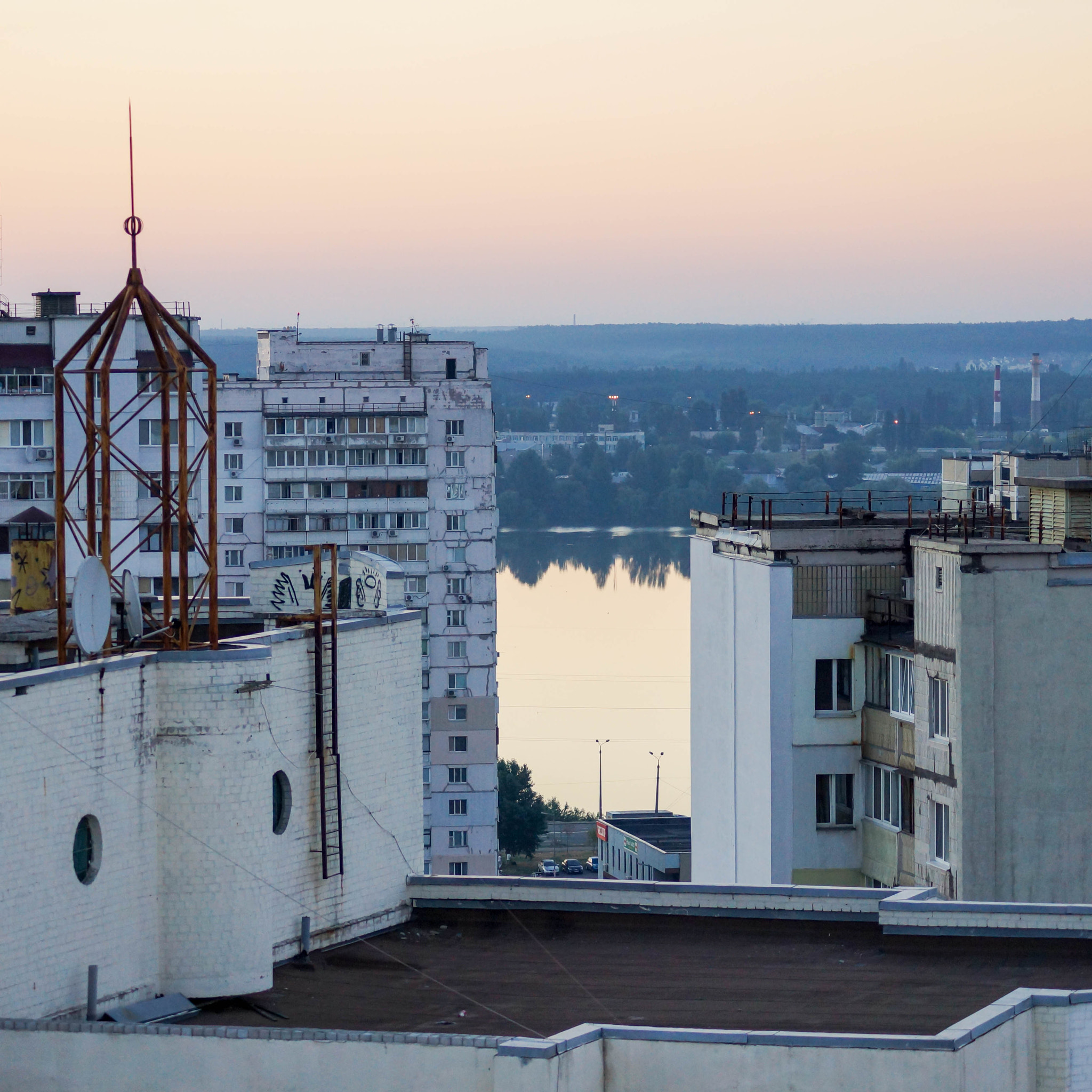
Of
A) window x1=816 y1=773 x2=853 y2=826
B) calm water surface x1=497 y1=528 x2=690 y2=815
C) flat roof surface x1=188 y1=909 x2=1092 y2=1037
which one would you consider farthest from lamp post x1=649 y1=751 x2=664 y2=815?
flat roof surface x1=188 y1=909 x2=1092 y2=1037

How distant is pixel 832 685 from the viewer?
2602cm

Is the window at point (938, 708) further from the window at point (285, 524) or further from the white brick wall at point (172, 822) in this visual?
the window at point (285, 524)

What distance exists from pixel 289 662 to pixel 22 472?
31.5 metres

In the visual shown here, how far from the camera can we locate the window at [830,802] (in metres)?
26.0

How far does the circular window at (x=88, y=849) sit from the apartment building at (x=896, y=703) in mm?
11756

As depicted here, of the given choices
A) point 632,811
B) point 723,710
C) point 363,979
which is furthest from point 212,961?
point 632,811

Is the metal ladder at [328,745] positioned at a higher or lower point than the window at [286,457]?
Answer: lower

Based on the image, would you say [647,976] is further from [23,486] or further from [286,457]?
[286,457]

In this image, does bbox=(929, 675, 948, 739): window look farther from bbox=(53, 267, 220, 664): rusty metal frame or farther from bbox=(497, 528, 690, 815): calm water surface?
bbox=(497, 528, 690, 815): calm water surface

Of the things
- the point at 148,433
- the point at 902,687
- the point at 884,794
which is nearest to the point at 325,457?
the point at 148,433

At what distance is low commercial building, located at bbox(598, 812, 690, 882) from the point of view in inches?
2271

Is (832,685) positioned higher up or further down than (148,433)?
further down

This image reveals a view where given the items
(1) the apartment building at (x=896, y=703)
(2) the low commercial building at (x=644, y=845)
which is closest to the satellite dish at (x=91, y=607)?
(1) the apartment building at (x=896, y=703)

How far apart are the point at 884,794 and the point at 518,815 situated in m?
50.0
